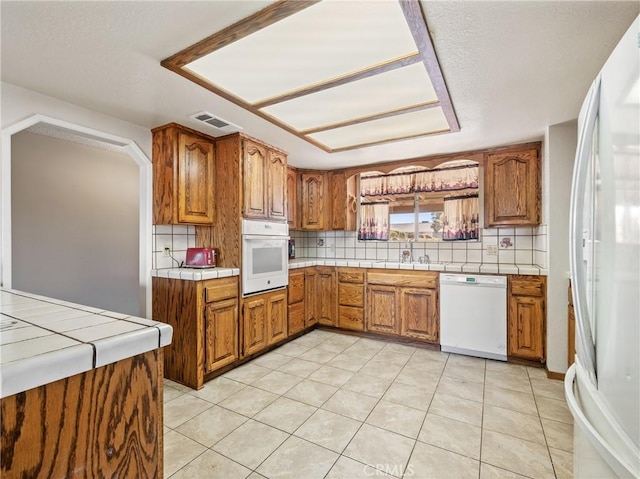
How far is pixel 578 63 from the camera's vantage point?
1.69 metres

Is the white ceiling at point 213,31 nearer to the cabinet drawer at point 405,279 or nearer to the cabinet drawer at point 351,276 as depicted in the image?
the cabinet drawer at point 405,279

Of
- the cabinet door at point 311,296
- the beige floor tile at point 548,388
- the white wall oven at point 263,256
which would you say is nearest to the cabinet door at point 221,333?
the white wall oven at point 263,256

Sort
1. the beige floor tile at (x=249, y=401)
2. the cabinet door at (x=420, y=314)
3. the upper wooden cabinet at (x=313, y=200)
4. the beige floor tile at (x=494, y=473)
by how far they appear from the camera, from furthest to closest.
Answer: the upper wooden cabinet at (x=313, y=200) < the cabinet door at (x=420, y=314) < the beige floor tile at (x=249, y=401) < the beige floor tile at (x=494, y=473)

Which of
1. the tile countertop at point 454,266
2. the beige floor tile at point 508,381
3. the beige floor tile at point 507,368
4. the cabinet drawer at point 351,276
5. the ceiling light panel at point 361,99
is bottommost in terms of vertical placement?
the beige floor tile at point 507,368

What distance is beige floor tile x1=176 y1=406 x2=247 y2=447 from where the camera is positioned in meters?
1.83

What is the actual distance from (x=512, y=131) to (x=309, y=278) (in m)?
2.61

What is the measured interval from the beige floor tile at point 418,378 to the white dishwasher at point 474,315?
2.02ft

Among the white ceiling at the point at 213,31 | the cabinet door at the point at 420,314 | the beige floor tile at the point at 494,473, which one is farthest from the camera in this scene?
the cabinet door at the point at 420,314

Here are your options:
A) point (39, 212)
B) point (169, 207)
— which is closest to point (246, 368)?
point (169, 207)

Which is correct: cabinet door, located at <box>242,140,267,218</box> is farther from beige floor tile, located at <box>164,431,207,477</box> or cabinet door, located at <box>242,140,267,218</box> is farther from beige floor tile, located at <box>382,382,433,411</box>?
beige floor tile, located at <box>382,382,433,411</box>

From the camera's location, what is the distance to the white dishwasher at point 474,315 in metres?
2.96

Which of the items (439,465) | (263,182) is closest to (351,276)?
(263,182)

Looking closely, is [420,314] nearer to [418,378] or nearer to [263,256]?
[418,378]

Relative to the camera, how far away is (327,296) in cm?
392
